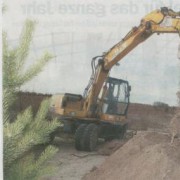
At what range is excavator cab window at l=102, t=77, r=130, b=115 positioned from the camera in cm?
1159

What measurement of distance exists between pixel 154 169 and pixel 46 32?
452cm

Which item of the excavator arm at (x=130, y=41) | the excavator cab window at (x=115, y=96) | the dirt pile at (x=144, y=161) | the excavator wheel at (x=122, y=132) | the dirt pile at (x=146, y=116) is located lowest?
the dirt pile at (x=146, y=116)

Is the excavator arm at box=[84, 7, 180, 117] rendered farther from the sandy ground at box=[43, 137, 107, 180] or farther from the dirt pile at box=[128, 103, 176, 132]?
the dirt pile at box=[128, 103, 176, 132]

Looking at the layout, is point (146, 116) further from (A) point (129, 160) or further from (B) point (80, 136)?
(A) point (129, 160)

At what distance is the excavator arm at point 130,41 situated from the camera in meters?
9.97

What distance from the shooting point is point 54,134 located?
37.9ft

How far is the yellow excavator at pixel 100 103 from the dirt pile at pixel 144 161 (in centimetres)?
324

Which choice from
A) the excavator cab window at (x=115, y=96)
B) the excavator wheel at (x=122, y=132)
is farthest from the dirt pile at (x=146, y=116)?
the excavator cab window at (x=115, y=96)

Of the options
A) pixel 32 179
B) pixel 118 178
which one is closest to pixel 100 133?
pixel 118 178

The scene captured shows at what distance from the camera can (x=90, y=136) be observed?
1108 centimetres

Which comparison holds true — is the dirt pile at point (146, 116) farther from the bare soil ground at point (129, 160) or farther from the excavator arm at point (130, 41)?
the excavator arm at point (130, 41)

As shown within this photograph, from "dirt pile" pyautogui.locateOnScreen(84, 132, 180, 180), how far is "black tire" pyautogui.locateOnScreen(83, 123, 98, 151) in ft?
10.2

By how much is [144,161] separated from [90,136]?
15.3 feet

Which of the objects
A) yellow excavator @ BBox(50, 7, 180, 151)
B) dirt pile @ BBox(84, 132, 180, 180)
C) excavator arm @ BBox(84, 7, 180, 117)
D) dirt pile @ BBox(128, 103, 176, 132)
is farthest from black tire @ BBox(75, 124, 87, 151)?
dirt pile @ BBox(128, 103, 176, 132)
